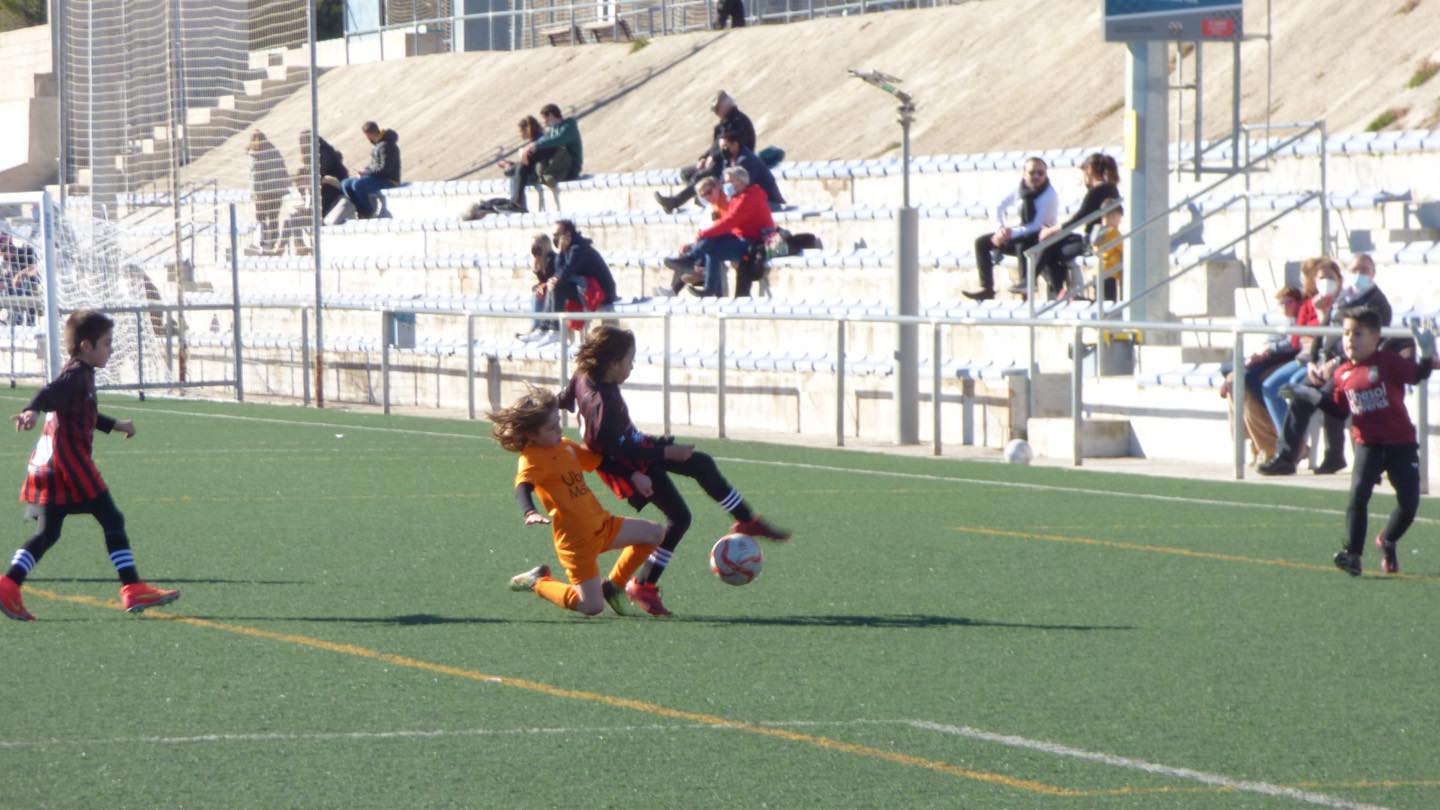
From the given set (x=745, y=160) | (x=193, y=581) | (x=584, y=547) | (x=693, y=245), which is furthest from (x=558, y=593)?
(x=745, y=160)

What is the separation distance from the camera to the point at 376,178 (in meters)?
32.4

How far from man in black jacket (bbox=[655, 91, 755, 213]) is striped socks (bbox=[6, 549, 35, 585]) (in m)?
16.2

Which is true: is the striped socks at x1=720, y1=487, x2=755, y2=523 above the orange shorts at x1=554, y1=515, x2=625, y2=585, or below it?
above

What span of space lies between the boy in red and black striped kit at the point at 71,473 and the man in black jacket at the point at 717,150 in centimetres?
1602

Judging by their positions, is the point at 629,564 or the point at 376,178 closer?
the point at 629,564

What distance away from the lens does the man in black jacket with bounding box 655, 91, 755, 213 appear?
24.7 meters

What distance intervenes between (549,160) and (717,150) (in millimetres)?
4656

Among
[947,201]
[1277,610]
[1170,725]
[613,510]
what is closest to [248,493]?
[613,510]

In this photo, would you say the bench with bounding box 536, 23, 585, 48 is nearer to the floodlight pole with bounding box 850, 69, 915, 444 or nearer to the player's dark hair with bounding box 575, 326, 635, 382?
the floodlight pole with bounding box 850, 69, 915, 444

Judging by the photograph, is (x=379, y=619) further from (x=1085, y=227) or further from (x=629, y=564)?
(x=1085, y=227)

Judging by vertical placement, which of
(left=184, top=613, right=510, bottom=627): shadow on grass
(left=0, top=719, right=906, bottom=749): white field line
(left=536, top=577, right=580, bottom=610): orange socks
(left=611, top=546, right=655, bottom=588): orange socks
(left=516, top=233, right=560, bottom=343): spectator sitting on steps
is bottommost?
(left=0, top=719, right=906, bottom=749): white field line

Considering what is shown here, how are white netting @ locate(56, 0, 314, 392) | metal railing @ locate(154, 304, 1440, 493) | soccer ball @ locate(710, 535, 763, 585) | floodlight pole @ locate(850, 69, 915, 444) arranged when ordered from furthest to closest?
white netting @ locate(56, 0, 314, 392) → floodlight pole @ locate(850, 69, 915, 444) → metal railing @ locate(154, 304, 1440, 493) → soccer ball @ locate(710, 535, 763, 585)

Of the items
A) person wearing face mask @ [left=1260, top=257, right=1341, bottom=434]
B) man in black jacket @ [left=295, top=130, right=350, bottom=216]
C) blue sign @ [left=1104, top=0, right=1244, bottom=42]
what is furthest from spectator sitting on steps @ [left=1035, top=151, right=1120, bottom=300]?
man in black jacket @ [left=295, top=130, right=350, bottom=216]

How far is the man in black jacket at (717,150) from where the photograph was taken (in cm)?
2471
